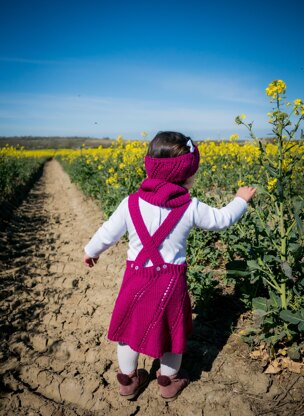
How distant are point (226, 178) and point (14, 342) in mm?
5825

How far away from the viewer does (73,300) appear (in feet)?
10.2

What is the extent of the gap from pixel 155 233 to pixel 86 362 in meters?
1.36

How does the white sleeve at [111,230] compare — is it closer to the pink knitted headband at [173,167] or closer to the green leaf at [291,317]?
the pink knitted headband at [173,167]

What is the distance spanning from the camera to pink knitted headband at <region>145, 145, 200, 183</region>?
1.55m

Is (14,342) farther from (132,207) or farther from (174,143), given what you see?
(174,143)

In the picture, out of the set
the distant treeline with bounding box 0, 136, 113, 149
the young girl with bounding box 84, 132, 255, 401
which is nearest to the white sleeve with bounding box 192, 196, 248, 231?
the young girl with bounding box 84, 132, 255, 401

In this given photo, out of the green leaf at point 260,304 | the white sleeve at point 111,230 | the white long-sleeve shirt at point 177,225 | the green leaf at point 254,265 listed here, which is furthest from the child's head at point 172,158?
the green leaf at point 260,304

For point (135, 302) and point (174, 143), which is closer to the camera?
point (174, 143)

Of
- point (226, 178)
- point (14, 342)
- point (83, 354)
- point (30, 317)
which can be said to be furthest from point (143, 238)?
point (226, 178)

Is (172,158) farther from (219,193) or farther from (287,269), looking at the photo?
(287,269)

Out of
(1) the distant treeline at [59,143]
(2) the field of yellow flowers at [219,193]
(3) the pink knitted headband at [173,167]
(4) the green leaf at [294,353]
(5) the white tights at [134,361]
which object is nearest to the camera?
(3) the pink knitted headband at [173,167]

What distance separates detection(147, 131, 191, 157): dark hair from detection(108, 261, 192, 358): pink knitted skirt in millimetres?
622

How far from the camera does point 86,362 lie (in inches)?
89.2

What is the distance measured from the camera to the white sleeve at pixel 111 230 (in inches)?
66.7
